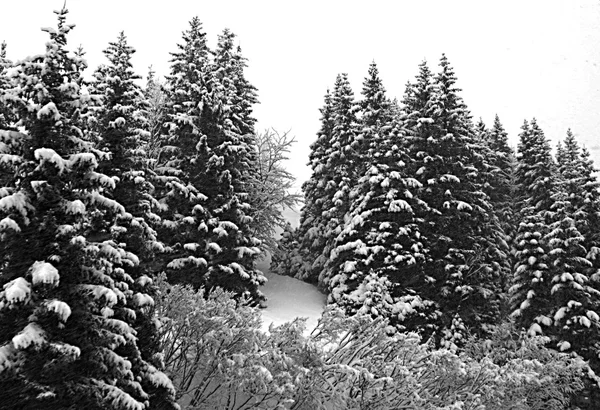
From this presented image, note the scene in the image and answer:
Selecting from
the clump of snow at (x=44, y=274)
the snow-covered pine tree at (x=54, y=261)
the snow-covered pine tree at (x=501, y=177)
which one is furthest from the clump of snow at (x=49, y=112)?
the snow-covered pine tree at (x=501, y=177)

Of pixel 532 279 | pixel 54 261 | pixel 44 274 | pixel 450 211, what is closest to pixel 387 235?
pixel 450 211

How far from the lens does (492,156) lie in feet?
119

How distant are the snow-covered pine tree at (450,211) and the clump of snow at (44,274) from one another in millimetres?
19610

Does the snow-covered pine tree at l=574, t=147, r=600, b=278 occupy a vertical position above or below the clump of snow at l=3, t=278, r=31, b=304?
above

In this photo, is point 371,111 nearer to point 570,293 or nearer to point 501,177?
point 501,177

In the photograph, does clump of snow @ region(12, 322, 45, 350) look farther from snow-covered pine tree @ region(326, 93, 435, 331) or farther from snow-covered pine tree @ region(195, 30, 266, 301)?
snow-covered pine tree @ region(326, 93, 435, 331)

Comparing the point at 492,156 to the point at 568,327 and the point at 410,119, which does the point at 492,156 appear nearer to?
the point at 410,119

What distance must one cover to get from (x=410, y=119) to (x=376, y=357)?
1809 cm

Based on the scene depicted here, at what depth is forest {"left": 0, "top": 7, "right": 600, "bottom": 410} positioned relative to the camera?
816cm

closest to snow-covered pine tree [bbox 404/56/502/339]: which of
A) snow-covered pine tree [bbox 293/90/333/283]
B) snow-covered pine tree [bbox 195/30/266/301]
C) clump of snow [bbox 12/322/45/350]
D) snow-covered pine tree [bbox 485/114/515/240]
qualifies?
snow-covered pine tree [bbox 485/114/515/240]

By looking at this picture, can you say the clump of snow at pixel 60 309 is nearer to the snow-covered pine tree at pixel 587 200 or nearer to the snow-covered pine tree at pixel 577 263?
the snow-covered pine tree at pixel 577 263

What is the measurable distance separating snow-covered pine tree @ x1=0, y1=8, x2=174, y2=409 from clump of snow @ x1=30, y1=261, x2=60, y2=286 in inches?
0.5

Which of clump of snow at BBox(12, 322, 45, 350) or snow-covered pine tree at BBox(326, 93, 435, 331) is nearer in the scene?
clump of snow at BBox(12, 322, 45, 350)

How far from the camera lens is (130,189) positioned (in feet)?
42.5
